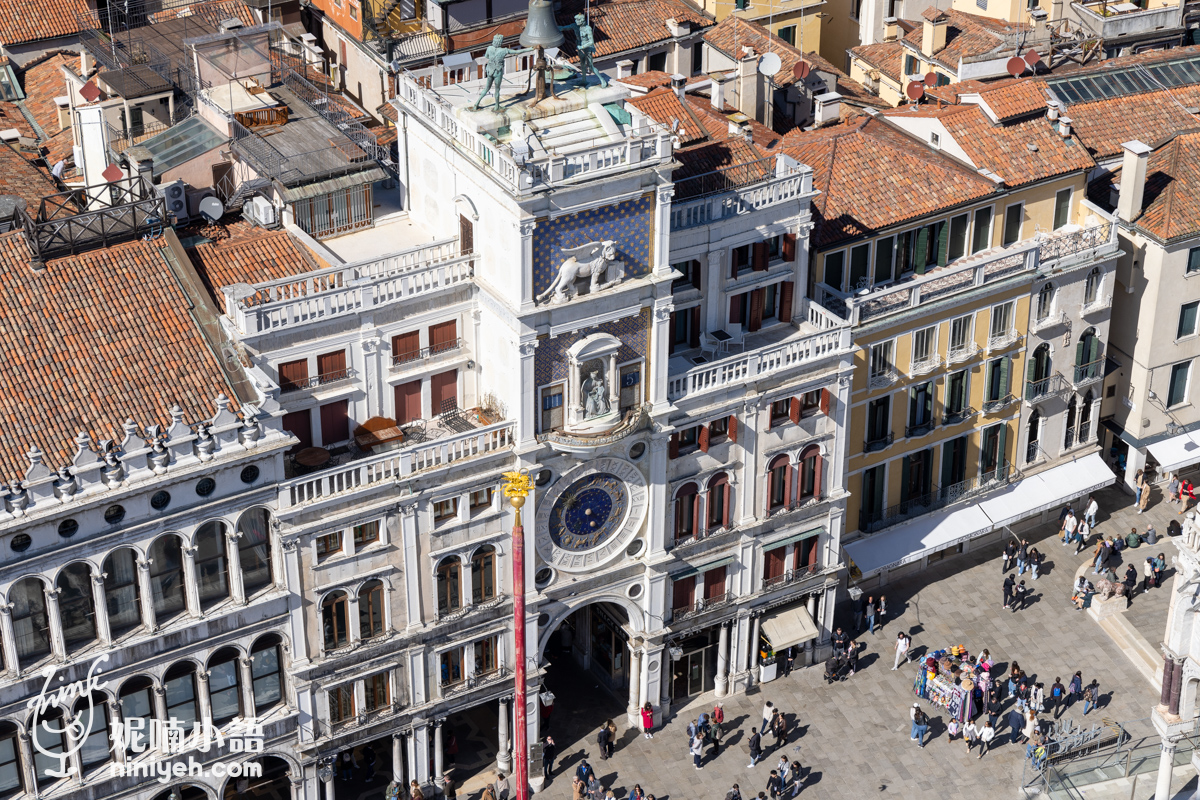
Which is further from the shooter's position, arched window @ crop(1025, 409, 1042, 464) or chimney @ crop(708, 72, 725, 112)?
arched window @ crop(1025, 409, 1042, 464)

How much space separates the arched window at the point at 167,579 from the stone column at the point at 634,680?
19485mm

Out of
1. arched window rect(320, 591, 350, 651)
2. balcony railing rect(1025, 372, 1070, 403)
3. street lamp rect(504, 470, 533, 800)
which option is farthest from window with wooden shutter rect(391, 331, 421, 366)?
balcony railing rect(1025, 372, 1070, 403)

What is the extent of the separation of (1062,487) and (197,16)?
46.2 meters

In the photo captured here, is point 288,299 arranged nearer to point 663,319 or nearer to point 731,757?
point 663,319

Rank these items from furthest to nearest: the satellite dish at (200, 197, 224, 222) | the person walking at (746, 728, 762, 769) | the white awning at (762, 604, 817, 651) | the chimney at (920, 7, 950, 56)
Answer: the chimney at (920, 7, 950, 56), the white awning at (762, 604, 817, 651), the person walking at (746, 728, 762, 769), the satellite dish at (200, 197, 224, 222)

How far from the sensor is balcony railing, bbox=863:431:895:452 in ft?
276

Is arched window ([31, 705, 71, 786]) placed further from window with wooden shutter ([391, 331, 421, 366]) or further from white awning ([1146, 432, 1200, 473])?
white awning ([1146, 432, 1200, 473])

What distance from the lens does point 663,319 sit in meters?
72.1

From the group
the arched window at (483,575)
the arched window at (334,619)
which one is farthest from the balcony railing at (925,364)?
the arched window at (334,619)

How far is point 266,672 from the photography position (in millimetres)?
71312

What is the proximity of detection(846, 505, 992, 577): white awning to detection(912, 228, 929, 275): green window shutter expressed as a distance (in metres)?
11.2

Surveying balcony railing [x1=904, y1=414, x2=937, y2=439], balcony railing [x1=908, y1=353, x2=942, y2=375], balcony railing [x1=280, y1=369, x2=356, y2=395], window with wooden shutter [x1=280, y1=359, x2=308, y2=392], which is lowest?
balcony railing [x1=904, y1=414, x2=937, y2=439]

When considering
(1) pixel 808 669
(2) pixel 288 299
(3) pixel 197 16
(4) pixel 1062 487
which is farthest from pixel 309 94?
(4) pixel 1062 487

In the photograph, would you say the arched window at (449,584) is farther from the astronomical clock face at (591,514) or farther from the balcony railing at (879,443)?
the balcony railing at (879,443)
